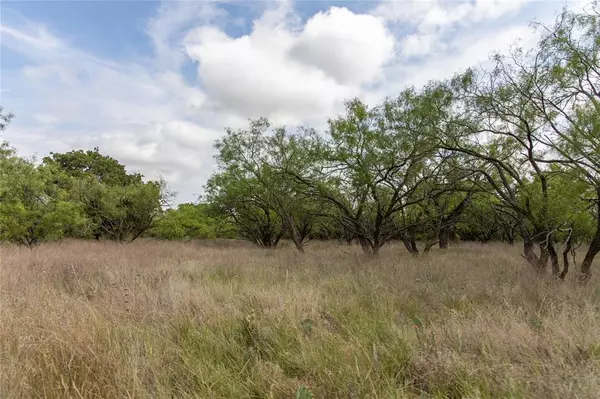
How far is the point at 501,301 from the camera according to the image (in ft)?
17.4

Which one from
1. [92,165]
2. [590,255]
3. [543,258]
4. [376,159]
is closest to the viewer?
[590,255]

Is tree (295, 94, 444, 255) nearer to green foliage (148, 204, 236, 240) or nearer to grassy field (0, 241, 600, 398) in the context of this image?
grassy field (0, 241, 600, 398)

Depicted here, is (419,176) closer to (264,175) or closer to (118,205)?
(264,175)

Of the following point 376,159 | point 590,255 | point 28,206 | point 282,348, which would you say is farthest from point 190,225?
point 590,255

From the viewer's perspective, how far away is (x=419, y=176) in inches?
459

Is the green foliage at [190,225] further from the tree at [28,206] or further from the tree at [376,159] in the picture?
the tree at [376,159]

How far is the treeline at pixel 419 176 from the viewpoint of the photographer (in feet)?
23.5

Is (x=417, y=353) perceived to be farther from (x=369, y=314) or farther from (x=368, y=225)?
(x=368, y=225)

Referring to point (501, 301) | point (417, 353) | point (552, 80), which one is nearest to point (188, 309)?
point (417, 353)

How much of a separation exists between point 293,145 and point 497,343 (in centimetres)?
1271

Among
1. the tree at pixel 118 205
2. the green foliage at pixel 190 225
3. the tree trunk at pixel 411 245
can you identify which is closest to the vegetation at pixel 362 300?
the tree trunk at pixel 411 245

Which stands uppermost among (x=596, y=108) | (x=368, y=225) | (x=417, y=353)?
(x=596, y=108)

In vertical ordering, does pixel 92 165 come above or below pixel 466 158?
above

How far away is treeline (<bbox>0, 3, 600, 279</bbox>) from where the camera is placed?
7.15 meters
